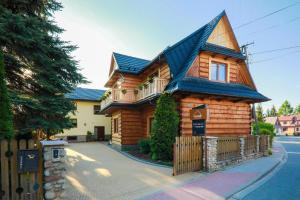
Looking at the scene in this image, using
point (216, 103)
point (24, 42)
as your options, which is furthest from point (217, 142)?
point (24, 42)

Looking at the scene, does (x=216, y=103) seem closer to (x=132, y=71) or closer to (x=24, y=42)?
(x=132, y=71)

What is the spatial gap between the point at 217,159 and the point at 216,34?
357 inches

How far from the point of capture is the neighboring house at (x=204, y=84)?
12516mm

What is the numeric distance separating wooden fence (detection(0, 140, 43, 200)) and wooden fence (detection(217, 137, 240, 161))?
7.83m

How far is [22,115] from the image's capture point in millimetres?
7469

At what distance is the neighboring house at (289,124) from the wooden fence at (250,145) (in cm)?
7991

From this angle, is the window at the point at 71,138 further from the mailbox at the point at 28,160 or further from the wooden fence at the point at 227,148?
the mailbox at the point at 28,160

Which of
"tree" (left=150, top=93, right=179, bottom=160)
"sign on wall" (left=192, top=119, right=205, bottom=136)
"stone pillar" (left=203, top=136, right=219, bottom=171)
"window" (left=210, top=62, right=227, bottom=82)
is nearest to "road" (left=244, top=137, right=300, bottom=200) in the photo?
"stone pillar" (left=203, top=136, right=219, bottom=171)

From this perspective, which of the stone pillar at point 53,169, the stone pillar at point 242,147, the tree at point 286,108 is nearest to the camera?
the stone pillar at point 53,169

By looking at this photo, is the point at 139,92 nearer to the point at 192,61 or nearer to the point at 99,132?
the point at 192,61

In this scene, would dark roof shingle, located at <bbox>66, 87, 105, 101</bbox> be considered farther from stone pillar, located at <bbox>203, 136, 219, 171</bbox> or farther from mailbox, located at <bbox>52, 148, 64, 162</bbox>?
mailbox, located at <bbox>52, 148, 64, 162</bbox>

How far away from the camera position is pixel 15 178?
5.15 metres

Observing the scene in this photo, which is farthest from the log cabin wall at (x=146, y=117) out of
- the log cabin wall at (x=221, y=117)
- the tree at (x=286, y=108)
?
the tree at (x=286, y=108)

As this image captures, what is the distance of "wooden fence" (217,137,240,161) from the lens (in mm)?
10039
